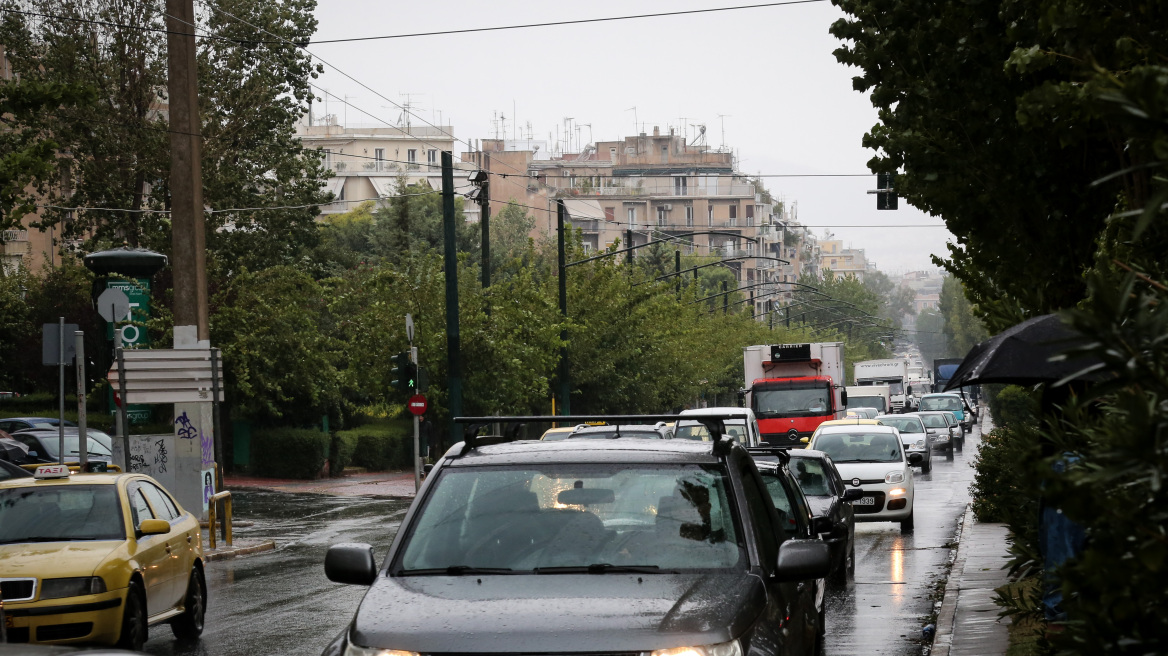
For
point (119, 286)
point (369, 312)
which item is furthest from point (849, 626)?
point (369, 312)

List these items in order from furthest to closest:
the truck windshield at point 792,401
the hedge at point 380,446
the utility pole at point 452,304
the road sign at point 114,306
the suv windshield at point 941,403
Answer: the suv windshield at point 941,403 < the hedge at point 380,446 < the truck windshield at point 792,401 < the utility pole at point 452,304 < the road sign at point 114,306

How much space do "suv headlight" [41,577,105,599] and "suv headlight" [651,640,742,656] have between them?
6.62m

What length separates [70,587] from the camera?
10.2m

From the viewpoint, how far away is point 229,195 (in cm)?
4075

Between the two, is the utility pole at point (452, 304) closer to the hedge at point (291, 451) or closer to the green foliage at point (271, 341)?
the green foliage at point (271, 341)

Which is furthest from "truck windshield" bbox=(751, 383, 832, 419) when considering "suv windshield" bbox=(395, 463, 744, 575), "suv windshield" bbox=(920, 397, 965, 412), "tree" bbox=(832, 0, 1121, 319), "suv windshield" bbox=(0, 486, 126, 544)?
"suv windshield" bbox=(395, 463, 744, 575)

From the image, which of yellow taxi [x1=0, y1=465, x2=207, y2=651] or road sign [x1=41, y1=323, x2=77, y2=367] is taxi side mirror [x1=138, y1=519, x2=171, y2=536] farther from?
road sign [x1=41, y1=323, x2=77, y2=367]

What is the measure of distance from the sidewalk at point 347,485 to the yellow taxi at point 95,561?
856 inches

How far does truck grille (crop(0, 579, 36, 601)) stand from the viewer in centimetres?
1012

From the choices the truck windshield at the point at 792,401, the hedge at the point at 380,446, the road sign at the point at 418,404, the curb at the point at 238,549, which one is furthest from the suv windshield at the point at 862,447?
the hedge at the point at 380,446

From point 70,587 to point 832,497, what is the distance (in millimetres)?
8691

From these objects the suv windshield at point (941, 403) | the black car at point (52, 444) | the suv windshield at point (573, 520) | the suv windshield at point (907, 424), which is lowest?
the suv windshield at point (941, 403)

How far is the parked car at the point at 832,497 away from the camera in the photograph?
1434 centimetres

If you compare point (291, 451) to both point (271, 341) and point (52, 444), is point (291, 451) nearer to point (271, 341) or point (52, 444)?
point (271, 341)
